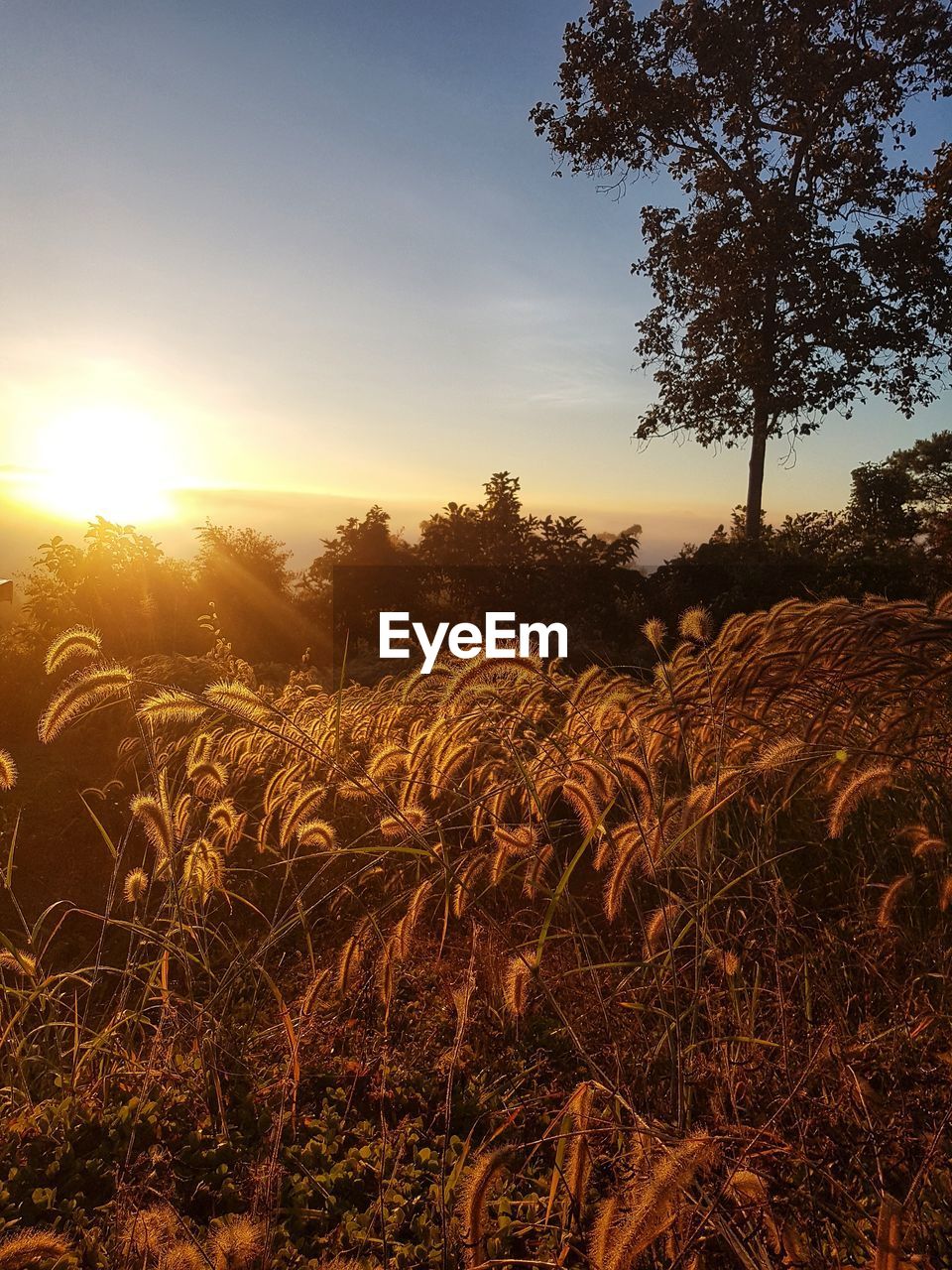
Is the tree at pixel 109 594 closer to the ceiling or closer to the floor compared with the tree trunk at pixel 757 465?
closer to the floor

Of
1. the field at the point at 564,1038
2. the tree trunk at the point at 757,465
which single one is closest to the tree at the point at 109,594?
the field at the point at 564,1038

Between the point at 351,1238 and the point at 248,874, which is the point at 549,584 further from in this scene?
the point at 351,1238

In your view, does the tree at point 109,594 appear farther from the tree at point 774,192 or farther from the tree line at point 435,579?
the tree at point 774,192

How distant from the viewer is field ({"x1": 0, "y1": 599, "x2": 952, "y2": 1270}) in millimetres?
1655

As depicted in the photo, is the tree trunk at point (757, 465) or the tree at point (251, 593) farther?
the tree trunk at point (757, 465)

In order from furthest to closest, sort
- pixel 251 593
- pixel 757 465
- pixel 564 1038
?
pixel 757 465
pixel 251 593
pixel 564 1038

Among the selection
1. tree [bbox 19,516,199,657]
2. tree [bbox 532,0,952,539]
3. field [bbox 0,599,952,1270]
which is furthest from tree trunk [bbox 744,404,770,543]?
field [bbox 0,599,952,1270]

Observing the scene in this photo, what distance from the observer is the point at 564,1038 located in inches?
98.6

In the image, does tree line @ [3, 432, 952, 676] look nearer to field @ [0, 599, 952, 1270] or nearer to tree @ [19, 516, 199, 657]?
tree @ [19, 516, 199, 657]

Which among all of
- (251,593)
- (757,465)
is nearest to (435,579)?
(251,593)

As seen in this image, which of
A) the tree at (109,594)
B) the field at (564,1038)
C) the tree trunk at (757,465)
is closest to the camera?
the field at (564,1038)

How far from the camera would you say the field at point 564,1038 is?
5.43 feet

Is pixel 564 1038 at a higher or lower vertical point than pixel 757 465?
lower

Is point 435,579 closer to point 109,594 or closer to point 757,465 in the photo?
point 109,594
